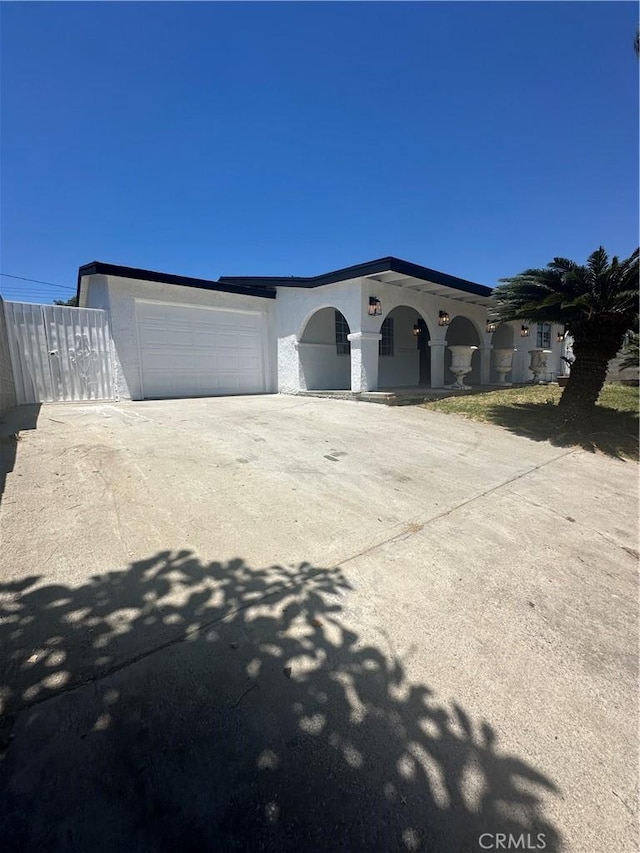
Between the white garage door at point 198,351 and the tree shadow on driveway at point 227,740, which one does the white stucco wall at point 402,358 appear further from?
the tree shadow on driveway at point 227,740

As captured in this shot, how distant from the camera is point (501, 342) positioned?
51.1 feet

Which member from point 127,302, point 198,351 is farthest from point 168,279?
point 198,351

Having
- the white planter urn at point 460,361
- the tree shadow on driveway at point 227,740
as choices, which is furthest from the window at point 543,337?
the tree shadow on driveway at point 227,740

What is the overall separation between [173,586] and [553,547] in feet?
9.81

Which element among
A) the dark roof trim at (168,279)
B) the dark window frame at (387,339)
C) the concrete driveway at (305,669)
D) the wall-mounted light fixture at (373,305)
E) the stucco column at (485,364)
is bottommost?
the concrete driveway at (305,669)

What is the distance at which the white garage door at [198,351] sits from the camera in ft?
32.2

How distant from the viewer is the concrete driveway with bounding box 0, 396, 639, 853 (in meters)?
1.25

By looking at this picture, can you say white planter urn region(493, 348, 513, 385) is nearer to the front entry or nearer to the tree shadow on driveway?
the front entry

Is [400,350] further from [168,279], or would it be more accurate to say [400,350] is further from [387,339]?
[168,279]

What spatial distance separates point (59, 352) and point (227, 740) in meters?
9.48

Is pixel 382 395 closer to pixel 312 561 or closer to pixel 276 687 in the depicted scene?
pixel 312 561

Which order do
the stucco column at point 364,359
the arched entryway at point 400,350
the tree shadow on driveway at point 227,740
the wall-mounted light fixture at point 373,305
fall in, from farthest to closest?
the arched entryway at point 400,350 → the stucco column at point 364,359 → the wall-mounted light fixture at point 373,305 → the tree shadow on driveway at point 227,740

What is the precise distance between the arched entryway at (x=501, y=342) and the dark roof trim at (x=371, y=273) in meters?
3.57

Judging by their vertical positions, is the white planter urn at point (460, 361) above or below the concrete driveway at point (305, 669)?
above
